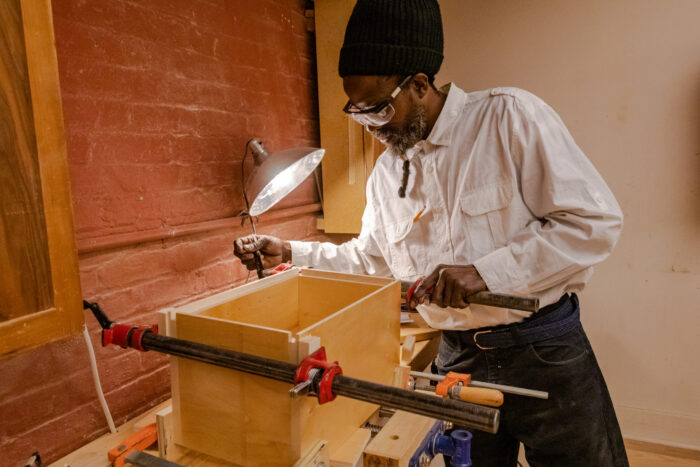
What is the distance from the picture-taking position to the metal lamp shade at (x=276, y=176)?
5.28ft

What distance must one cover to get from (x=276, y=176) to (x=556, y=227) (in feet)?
2.90

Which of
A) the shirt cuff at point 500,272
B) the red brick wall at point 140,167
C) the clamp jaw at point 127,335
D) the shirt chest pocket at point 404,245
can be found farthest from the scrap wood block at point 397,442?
the red brick wall at point 140,167

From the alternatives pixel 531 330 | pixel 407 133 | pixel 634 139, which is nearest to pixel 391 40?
pixel 407 133

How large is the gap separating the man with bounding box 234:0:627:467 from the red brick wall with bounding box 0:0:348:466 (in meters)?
0.63

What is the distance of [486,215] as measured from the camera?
141cm

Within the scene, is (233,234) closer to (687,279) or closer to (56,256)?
(56,256)

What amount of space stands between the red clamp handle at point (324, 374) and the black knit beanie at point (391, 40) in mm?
917

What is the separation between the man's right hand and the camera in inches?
66.1

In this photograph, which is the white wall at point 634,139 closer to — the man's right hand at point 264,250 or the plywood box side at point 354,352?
the man's right hand at point 264,250

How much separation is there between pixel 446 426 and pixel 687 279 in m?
1.92

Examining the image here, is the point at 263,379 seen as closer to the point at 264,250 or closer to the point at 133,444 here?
the point at 133,444

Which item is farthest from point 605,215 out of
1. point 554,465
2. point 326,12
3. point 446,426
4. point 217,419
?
point 326,12

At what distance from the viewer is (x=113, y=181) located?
4.76 feet

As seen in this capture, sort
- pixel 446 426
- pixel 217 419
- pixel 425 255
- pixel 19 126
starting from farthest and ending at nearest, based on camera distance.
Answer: pixel 425 255 → pixel 446 426 → pixel 217 419 → pixel 19 126
